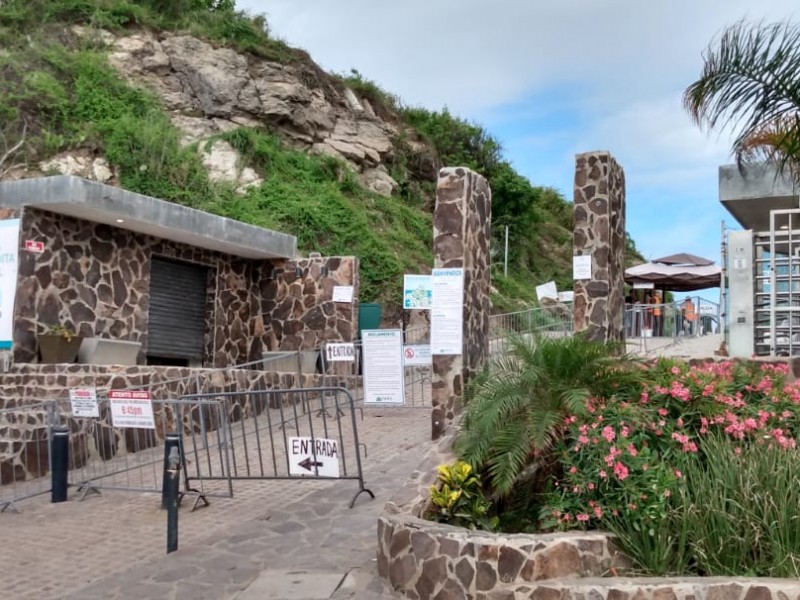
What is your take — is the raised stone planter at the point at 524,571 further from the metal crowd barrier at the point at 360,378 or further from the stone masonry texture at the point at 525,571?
the metal crowd barrier at the point at 360,378

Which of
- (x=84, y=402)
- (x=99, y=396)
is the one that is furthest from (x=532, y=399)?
(x=99, y=396)

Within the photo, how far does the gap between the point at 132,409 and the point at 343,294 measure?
9.62 meters

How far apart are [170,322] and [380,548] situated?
1299 cm

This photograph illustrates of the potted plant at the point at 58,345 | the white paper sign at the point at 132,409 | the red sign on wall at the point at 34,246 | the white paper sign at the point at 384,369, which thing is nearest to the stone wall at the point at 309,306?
the white paper sign at the point at 384,369

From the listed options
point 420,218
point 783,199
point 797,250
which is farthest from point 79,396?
point 420,218

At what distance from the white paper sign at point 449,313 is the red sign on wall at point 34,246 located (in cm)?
813

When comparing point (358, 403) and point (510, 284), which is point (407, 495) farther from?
point (510, 284)

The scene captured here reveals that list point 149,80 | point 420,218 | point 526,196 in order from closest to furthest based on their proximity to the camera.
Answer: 1. point 149,80
2. point 420,218
3. point 526,196

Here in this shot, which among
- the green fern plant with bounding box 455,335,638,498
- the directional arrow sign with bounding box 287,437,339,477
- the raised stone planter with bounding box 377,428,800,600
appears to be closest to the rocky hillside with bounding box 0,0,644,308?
the directional arrow sign with bounding box 287,437,339,477

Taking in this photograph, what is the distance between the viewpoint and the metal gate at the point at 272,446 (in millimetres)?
8586

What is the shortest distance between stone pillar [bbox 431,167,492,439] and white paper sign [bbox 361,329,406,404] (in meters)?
2.56

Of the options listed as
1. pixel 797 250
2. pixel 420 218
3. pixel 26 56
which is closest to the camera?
pixel 797 250

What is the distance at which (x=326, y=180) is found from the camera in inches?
1091

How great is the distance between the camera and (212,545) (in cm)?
743
